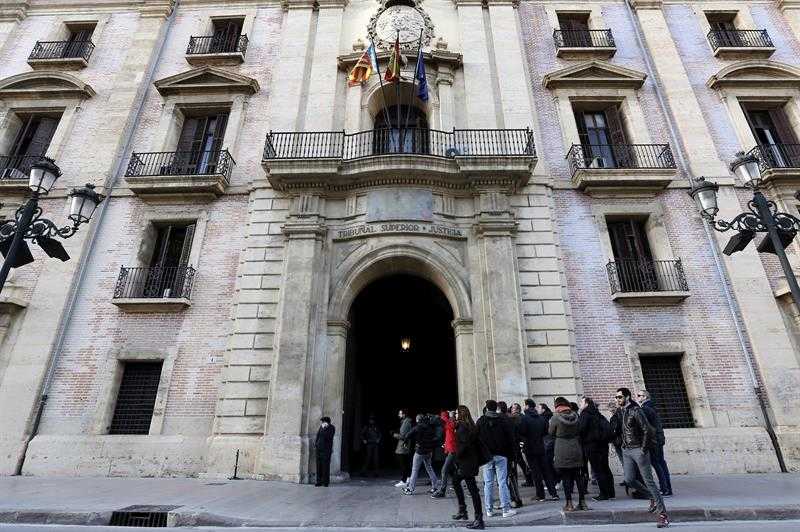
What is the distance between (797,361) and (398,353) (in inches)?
451

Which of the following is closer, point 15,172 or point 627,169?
point 627,169

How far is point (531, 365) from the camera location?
33.2 ft

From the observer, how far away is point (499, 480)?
619cm

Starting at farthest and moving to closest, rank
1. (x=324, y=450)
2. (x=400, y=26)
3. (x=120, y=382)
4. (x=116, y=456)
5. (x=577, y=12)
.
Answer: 1. (x=577, y=12)
2. (x=400, y=26)
3. (x=120, y=382)
4. (x=116, y=456)
5. (x=324, y=450)

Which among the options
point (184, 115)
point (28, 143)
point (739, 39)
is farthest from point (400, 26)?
point (28, 143)

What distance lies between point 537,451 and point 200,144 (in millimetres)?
13029

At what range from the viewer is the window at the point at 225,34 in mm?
15664

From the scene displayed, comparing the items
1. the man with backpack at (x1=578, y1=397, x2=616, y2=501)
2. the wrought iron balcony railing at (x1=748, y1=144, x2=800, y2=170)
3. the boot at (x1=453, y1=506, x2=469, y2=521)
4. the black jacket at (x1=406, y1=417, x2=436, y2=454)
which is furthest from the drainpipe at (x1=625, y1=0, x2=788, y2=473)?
the boot at (x1=453, y1=506, x2=469, y2=521)

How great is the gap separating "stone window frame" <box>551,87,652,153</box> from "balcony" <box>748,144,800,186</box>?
296cm

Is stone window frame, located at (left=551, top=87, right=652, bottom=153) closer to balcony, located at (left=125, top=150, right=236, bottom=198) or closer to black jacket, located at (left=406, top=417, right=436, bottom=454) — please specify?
black jacket, located at (left=406, top=417, right=436, bottom=454)

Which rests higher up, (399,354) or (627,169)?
(627,169)

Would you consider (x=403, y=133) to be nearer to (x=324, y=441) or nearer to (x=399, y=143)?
(x=399, y=143)

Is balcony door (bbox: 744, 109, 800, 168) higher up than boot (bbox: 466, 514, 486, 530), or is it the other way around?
balcony door (bbox: 744, 109, 800, 168)

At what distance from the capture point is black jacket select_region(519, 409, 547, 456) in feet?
23.6
